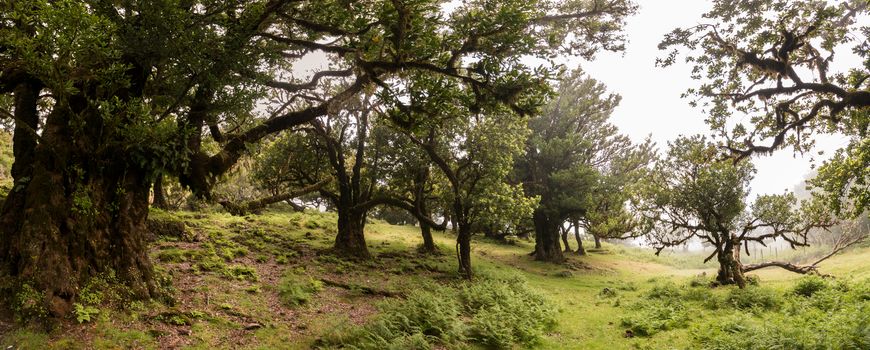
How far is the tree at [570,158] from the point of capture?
34719 mm

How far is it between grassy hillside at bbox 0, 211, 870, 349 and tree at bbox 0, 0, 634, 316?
3.41 feet

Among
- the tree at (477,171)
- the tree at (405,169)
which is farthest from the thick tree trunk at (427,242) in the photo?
the tree at (477,171)

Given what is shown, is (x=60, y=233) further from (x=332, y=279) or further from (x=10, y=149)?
(x=10, y=149)

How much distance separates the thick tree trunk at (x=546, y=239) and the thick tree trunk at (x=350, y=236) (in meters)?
17.1

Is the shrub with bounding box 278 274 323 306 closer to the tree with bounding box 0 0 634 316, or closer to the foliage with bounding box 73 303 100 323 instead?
the tree with bounding box 0 0 634 316

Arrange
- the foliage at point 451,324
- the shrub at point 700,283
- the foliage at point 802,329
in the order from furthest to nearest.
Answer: the shrub at point 700,283
the foliage at point 451,324
the foliage at point 802,329

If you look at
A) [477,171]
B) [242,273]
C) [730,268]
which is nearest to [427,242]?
[477,171]

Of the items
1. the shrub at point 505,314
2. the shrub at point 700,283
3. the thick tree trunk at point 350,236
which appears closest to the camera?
the shrub at point 505,314

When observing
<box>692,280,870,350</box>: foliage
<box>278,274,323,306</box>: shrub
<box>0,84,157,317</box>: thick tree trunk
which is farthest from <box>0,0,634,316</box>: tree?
<box>692,280,870,350</box>: foliage

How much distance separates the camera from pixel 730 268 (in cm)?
2423

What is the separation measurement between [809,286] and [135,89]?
26.0 meters

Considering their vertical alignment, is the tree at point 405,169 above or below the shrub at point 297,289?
above

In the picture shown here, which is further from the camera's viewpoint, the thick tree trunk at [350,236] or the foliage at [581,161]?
the foliage at [581,161]

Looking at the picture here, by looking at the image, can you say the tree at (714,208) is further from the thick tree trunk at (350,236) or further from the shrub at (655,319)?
the thick tree trunk at (350,236)
